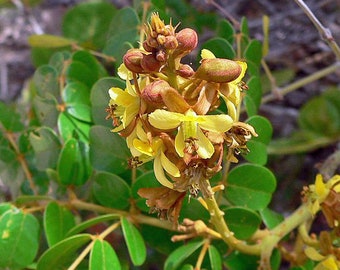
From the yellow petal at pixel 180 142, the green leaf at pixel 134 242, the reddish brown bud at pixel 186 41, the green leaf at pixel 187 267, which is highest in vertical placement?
the reddish brown bud at pixel 186 41

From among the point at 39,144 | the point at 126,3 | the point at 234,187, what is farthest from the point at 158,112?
the point at 126,3

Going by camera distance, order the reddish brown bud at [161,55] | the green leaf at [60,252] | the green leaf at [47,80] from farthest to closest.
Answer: the green leaf at [47,80] → the green leaf at [60,252] → the reddish brown bud at [161,55]

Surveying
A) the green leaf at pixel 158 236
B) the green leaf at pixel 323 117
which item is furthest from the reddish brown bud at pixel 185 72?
the green leaf at pixel 323 117

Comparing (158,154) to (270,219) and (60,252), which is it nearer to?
(60,252)

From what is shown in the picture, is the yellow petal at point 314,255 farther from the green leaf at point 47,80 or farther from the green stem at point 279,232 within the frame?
the green leaf at point 47,80

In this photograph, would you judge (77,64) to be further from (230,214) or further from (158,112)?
(158,112)

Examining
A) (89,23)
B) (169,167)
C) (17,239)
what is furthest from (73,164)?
(89,23)

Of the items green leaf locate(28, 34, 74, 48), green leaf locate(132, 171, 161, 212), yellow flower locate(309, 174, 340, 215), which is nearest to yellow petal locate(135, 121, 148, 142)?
green leaf locate(132, 171, 161, 212)
